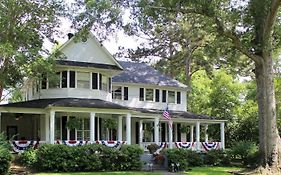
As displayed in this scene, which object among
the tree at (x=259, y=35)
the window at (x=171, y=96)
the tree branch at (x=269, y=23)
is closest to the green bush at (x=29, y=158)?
the tree at (x=259, y=35)

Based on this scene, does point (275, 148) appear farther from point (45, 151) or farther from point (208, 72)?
point (208, 72)

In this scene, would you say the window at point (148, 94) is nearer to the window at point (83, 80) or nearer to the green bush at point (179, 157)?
the window at point (83, 80)

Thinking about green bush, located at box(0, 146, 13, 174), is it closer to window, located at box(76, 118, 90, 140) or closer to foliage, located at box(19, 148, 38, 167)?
foliage, located at box(19, 148, 38, 167)

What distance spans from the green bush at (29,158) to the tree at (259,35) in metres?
10.4

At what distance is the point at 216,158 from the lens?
32.4 metres

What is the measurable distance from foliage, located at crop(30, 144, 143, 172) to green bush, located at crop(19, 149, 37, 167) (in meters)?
0.16

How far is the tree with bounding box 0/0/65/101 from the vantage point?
2530cm

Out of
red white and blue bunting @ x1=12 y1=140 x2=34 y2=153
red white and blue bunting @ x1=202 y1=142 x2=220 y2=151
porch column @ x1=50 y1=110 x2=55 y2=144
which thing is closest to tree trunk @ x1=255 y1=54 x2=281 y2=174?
red white and blue bunting @ x1=202 y1=142 x2=220 y2=151

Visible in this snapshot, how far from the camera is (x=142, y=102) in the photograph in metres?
37.9

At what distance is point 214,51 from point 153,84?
9.71 meters

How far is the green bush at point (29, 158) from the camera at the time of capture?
24.7 m

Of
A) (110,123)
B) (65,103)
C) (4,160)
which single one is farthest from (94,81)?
(4,160)

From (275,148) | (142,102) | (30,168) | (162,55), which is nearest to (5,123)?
(30,168)

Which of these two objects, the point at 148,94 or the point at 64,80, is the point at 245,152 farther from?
the point at 64,80
